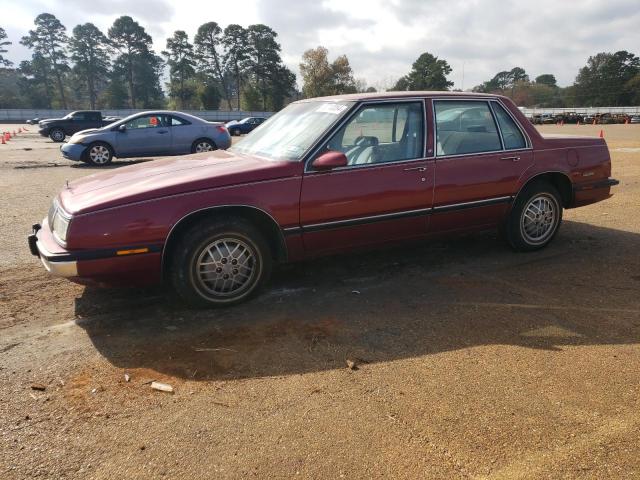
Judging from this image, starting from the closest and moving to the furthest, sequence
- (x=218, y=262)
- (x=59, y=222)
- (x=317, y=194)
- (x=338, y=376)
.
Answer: (x=338, y=376), (x=59, y=222), (x=218, y=262), (x=317, y=194)

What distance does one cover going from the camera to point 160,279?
3.50 metres

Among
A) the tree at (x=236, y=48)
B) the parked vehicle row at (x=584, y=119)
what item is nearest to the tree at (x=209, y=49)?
the tree at (x=236, y=48)

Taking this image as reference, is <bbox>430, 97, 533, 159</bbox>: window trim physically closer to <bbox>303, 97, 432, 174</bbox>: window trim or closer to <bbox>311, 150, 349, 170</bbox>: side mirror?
<bbox>303, 97, 432, 174</bbox>: window trim

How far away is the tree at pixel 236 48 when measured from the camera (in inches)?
3000

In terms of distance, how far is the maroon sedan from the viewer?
3348 millimetres

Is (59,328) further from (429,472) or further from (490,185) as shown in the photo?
(490,185)

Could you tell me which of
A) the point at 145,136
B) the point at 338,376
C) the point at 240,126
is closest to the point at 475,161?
the point at 338,376

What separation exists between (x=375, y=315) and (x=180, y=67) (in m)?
80.7

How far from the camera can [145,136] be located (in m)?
12.3

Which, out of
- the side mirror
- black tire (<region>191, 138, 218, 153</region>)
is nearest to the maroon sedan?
the side mirror

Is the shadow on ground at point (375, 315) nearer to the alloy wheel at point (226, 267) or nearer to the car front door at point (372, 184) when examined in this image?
the alloy wheel at point (226, 267)

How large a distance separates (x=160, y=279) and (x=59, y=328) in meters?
0.78

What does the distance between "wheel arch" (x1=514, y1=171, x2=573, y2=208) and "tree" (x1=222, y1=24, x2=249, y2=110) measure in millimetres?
77626

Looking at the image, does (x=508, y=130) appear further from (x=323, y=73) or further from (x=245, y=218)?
(x=323, y=73)
